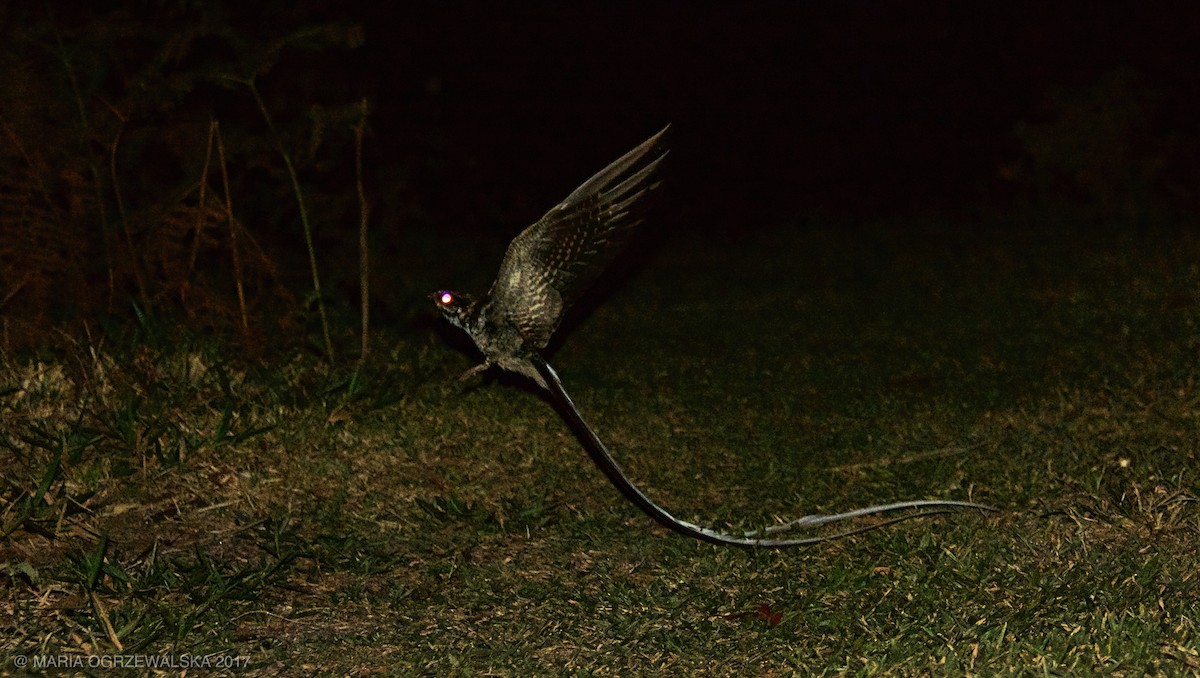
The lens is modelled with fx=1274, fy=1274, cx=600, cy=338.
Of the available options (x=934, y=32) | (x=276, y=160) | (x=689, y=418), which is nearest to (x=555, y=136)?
(x=934, y=32)

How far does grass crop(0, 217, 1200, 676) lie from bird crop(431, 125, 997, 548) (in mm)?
128

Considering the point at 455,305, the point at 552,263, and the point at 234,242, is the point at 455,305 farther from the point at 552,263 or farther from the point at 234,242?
the point at 234,242

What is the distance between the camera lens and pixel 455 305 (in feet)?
16.3

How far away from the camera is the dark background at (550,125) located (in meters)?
6.56

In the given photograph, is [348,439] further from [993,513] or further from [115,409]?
[993,513]

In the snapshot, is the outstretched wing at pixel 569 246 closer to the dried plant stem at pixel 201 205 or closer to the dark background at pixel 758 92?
the dried plant stem at pixel 201 205

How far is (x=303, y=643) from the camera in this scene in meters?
3.86

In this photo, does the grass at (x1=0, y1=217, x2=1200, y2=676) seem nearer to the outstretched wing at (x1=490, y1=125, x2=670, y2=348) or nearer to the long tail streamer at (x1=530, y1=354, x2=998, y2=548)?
the long tail streamer at (x1=530, y1=354, x2=998, y2=548)

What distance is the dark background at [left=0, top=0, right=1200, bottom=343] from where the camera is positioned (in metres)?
6.56

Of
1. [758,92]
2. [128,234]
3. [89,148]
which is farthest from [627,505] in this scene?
[758,92]

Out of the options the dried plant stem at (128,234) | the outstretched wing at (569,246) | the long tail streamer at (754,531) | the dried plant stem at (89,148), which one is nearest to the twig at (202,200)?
the dried plant stem at (128,234)

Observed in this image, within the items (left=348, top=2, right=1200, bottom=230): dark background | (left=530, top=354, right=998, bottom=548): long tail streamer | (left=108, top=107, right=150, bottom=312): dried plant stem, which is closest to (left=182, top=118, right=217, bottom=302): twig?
(left=108, top=107, right=150, bottom=312): dried plant stem

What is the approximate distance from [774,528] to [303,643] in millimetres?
1698

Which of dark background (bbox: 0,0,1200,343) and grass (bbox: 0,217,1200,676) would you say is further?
dark background (bbox: 0,0,1200,343)
